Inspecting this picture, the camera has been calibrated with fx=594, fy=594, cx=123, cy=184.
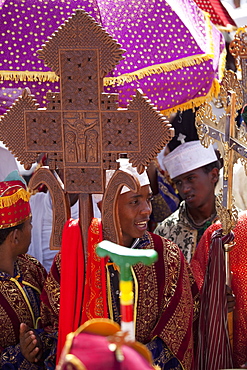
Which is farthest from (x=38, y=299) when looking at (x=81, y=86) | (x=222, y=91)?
(x=222, y=91)

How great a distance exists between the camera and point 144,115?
100 inches

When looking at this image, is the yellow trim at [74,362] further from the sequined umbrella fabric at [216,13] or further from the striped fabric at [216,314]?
the sequined umbrella fabric at [216,13]

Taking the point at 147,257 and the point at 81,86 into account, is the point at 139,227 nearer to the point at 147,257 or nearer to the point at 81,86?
the point at 81,86

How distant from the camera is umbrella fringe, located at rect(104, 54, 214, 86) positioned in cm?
326

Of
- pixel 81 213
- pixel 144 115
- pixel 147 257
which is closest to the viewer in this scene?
pixel 147 257

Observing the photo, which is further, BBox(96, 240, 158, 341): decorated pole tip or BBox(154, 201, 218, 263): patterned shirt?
BBox(154, 201, 218, 263): patterned shirt

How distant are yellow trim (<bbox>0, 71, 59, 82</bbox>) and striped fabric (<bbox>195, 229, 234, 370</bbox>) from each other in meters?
1.26

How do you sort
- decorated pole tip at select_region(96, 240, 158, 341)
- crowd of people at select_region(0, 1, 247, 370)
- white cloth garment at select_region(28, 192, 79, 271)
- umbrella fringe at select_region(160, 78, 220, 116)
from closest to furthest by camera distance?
1. decorated pole tip at select_region(96, 240, 158, 341)
2. crowd of people at select_region(0, 1, 247, 370)
3. umbrella fringe at select_region(160, 78, 220, 116)
4. white cloth garment at select_region(28, 192, 79, 271)

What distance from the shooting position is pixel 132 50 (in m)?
3.33

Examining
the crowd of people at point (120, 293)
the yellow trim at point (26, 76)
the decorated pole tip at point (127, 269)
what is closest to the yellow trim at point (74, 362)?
the decorated pole tip at point (127, 269)

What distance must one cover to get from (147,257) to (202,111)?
1749 millimetres

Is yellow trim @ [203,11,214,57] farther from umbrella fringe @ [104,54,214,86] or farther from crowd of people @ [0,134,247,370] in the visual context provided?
crowd of people @ [0,134,247,370]

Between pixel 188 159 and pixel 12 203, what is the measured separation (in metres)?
1.68

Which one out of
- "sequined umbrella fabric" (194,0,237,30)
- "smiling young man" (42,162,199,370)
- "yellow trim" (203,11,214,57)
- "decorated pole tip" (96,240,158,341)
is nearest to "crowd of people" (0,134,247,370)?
"smiling young man" (42,162,199,370)
